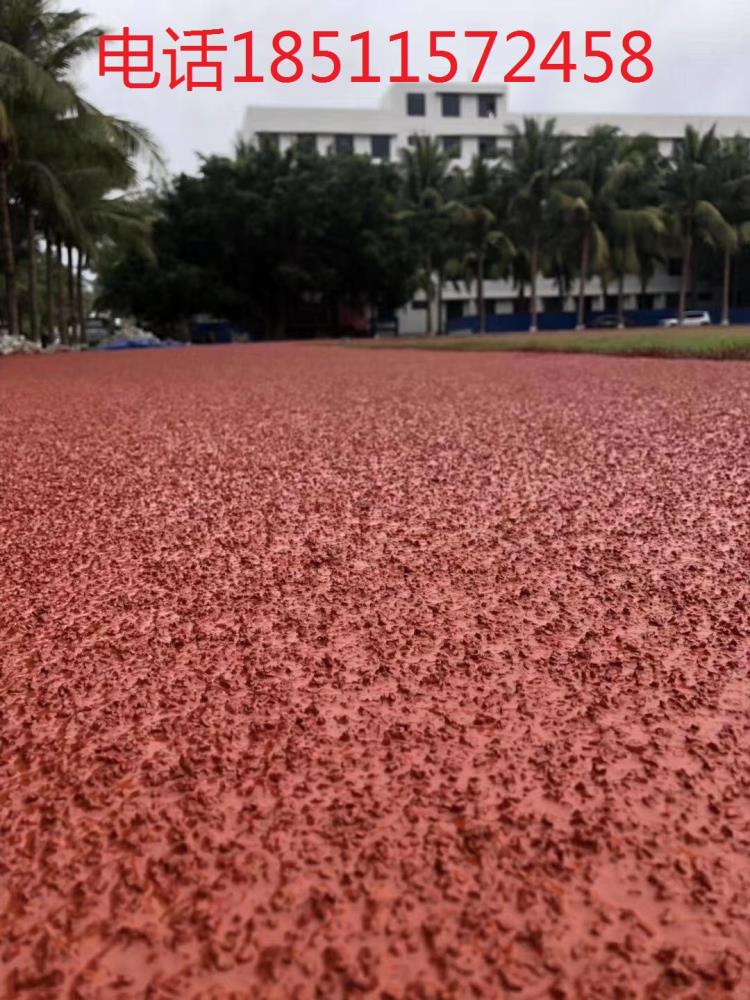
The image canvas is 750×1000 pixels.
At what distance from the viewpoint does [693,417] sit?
389 centimetres

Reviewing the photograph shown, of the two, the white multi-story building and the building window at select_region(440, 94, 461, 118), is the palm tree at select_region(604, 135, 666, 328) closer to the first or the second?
the white multi-story building

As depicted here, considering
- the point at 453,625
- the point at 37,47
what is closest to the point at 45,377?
the point at 453,625

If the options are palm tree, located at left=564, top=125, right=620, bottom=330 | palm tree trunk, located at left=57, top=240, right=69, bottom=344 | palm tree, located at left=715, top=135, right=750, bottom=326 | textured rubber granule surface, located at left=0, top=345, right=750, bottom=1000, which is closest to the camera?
textured rubber granule surface, located at left=0, top=345, right=750, bottom=1000

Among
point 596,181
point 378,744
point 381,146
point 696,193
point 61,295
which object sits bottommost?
point 378,744

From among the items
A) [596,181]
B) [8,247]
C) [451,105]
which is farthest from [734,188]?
[8,247]

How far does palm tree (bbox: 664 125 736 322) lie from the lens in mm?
32531

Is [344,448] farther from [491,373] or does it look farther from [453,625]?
[491,373]

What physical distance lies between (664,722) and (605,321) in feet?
135

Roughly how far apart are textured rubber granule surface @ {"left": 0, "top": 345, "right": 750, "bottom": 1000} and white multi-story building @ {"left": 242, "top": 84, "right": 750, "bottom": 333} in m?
40.5

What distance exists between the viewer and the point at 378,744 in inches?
36.9

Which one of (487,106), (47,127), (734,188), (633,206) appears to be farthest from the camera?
(487,106)

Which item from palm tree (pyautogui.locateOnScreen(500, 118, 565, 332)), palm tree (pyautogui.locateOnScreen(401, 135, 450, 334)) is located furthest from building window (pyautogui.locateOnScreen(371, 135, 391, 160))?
palm tree (pyautogui.locateOnScreen(500, 118, 565, 332))

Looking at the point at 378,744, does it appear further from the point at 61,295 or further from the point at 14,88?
the point at 61,295

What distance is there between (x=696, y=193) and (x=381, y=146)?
16.6 m
